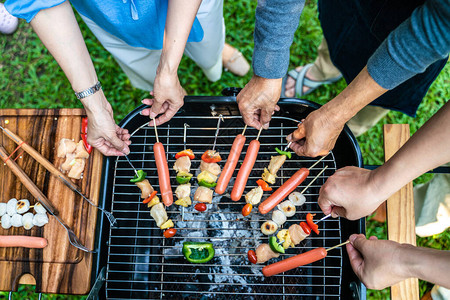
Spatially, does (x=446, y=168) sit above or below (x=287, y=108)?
below

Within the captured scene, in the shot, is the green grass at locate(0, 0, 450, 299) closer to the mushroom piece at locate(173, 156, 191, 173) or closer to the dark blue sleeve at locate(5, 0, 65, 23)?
the mushroom piece at locate(173, 156, 191, 173)

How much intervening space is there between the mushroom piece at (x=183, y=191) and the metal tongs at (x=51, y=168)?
1.66 ft

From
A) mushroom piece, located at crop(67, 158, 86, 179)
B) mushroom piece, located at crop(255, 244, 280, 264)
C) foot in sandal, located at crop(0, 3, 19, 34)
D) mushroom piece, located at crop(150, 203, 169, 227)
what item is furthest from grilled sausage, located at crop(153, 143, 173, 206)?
foot in sandal, located at crop(0, 3, 19, 34)

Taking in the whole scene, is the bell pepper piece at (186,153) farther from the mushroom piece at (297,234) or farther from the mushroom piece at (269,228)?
the mushroom piece at (297,234)

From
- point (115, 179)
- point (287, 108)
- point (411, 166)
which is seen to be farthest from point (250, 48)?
point (411, 166)

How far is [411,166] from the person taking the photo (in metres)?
1.88

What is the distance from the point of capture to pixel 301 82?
13.3 feet

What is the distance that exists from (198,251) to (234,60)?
8.31 feet

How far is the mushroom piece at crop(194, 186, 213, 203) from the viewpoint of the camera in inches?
101

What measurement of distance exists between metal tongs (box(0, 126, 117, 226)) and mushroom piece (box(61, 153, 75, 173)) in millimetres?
49

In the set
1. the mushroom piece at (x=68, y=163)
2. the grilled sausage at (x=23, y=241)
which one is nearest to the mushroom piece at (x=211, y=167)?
the mushroom piece at (x=68, y=163)

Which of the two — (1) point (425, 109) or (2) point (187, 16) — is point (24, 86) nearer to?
(2) point (187, 16)

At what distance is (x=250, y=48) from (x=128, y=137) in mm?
2446

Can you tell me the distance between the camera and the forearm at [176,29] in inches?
79.6
